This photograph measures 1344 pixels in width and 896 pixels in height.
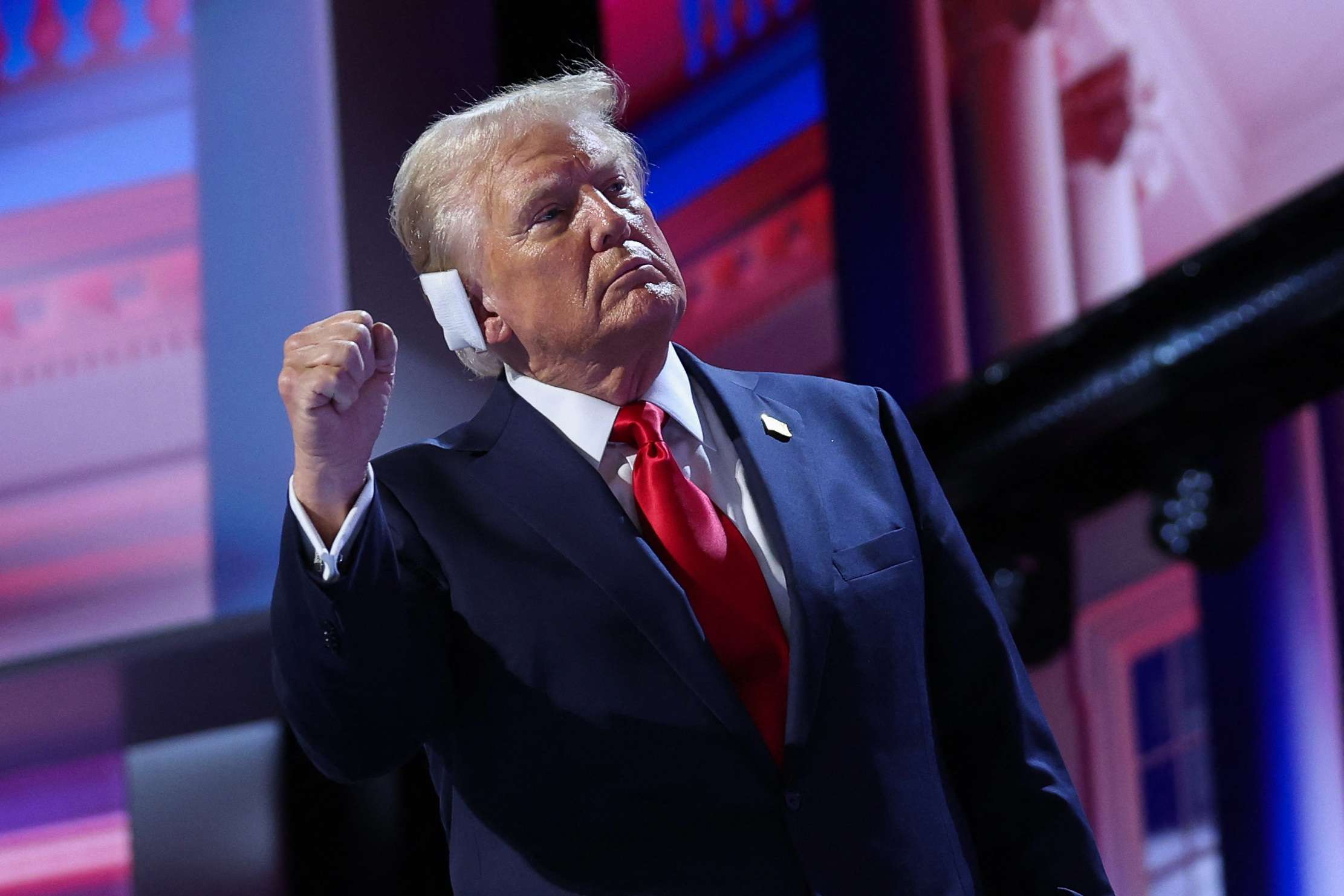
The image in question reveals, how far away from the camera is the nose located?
41.8 inches

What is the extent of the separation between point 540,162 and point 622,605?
15.0 inches

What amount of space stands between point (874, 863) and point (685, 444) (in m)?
0.36

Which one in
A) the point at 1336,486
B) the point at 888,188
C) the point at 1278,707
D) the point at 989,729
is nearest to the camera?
the point at 989,729

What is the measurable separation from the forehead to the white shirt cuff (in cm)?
31

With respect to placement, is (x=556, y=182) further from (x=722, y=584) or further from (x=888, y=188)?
(x=888, y=188)

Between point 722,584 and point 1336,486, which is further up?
point 722,584

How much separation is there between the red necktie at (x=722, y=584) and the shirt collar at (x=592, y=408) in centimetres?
5

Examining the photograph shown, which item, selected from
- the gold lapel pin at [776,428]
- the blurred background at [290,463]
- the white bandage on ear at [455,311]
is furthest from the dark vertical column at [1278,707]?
the white bandage on ear at [455,311]

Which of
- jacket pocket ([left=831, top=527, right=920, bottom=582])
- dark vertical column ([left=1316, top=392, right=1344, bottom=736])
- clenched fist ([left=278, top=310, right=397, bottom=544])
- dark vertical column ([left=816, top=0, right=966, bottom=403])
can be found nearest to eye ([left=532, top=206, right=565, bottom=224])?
clenched fist ([left=278, top=310, right=397, bottom=544])

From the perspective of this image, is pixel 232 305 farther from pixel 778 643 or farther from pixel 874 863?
pixel 874 863

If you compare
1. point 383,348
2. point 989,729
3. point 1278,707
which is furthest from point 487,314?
point 1278,707

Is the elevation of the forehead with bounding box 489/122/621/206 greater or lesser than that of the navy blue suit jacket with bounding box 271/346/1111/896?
greater

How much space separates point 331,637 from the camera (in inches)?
36.2

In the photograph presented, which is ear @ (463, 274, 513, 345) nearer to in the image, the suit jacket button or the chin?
the chin
